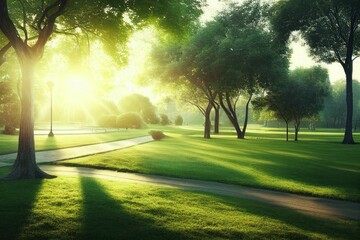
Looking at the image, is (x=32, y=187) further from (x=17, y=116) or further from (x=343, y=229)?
(x=17, y=116)

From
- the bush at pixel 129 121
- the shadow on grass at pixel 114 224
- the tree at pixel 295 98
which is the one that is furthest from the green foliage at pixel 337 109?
the shadow on grass at pixel 114 224

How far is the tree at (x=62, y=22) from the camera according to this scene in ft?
38.3

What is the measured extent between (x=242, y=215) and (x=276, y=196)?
330 centimetres

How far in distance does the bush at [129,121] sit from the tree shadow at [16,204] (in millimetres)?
60265

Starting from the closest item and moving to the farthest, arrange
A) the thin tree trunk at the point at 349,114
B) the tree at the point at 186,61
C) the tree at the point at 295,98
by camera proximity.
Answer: the thin tree trunk at the point at 349,114
the tree at the point at 186,61
the tree at the point at 295,98

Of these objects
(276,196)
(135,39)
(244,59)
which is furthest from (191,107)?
(276,196)

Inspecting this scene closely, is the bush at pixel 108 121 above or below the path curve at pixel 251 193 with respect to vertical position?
above

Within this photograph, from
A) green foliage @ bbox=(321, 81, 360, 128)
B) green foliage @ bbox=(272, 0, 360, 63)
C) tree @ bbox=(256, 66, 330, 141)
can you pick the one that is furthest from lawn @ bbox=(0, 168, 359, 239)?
green foliage @ bbox=(321, 81, 360, 128)

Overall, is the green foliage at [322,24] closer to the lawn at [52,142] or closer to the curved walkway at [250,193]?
the lawn at [52,142]

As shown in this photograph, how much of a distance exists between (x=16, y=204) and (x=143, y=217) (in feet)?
10.4

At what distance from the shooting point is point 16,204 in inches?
312

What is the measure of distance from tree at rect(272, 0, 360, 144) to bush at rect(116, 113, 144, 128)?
41.3 meters

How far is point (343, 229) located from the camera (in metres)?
7.36

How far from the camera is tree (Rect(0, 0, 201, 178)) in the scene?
38.3 feet
